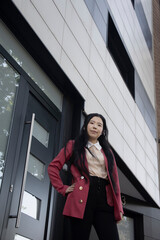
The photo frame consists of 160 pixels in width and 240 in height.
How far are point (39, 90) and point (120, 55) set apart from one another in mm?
5011

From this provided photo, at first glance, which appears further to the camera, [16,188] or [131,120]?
[131,120]

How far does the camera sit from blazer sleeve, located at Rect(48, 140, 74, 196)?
2413 millimetres

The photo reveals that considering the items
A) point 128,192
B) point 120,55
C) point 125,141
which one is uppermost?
point 120,55

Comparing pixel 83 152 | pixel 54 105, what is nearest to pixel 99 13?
pixel 54 105

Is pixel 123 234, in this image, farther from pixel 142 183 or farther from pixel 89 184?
pixel 89 184

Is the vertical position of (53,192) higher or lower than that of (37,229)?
higher

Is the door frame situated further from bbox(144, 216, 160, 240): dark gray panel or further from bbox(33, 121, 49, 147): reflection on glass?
bbox(144, 216, 160, 240): dark gray panel

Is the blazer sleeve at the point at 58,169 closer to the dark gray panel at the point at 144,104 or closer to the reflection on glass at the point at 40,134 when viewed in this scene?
the reflection on glass at the point at 40,134

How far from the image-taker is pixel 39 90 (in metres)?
3.96

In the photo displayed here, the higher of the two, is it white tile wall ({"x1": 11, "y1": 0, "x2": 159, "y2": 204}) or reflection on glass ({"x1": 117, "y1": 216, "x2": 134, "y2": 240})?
white tile wall ({"x1": 11, "y1": 0, "x2": 159, "y2": 204})

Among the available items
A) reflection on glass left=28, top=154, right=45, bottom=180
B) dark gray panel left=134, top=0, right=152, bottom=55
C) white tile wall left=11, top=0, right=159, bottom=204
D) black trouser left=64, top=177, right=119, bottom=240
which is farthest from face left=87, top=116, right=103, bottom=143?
dark gray panel left=134, top=0, right=152, bottom=55

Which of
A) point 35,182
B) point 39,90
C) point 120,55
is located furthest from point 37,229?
point 120,55

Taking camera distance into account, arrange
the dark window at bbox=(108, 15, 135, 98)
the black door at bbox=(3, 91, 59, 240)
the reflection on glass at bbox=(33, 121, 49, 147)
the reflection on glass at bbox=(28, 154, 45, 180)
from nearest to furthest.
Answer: the black door at bbox=(3, 91, 59, 240) → the reflection on glass at bbox=(28, 154, 45, 180) → the reflection on glass at bbox=(33, 121, 49, 147) → the dark window at bbox=(108, 15, 135, 98)

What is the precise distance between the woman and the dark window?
529 centimetres
